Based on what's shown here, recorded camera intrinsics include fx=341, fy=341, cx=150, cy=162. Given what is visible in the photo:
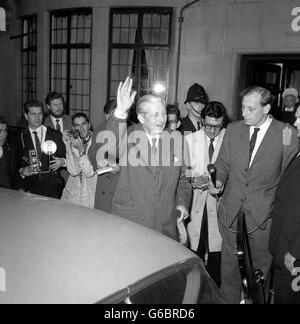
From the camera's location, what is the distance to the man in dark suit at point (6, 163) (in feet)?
13.2

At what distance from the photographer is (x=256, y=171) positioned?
119 inches

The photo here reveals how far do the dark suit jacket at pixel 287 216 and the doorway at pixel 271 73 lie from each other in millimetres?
5019

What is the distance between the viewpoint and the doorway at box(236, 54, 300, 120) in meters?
7.21

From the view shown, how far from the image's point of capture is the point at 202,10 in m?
7.50

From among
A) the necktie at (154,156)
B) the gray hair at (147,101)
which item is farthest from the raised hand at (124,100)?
the necktie at (154,156)

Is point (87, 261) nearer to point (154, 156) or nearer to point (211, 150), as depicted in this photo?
point (154, 156)

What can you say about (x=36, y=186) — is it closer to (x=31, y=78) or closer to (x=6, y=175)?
(x=6, y=175)

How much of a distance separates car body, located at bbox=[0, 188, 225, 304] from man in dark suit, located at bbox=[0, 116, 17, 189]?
2225mm

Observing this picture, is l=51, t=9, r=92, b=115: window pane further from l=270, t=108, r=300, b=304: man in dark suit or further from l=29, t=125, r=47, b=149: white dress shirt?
l=270, t=108, r=300, b=304: man in dark suit

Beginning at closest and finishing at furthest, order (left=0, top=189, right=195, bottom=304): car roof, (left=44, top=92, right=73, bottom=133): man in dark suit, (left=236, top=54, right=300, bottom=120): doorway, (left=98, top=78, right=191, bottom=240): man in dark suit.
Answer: (left=0, top=189, right=195, bottom=304): car roof < (left=98, top=78, right=191, bottom=240): man in dark suit < (left=44, top=92, right=73, bottom=133): man in dark suit < (left=236, top=54, right=300, bottom=120): doorway

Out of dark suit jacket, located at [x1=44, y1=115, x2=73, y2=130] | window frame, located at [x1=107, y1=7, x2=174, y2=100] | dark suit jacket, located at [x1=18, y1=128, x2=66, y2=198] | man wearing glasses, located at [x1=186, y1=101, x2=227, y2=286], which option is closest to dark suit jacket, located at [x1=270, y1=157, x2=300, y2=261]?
man wearing glasses, located at [x1=186, y1=101, x2=227, y2=286]

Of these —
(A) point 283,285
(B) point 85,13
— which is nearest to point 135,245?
(A) point 283,285

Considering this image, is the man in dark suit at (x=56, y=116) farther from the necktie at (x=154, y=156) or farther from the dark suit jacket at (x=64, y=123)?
the necktie at (x=154, y=156)

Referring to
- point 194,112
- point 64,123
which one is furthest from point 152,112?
point 64,123
